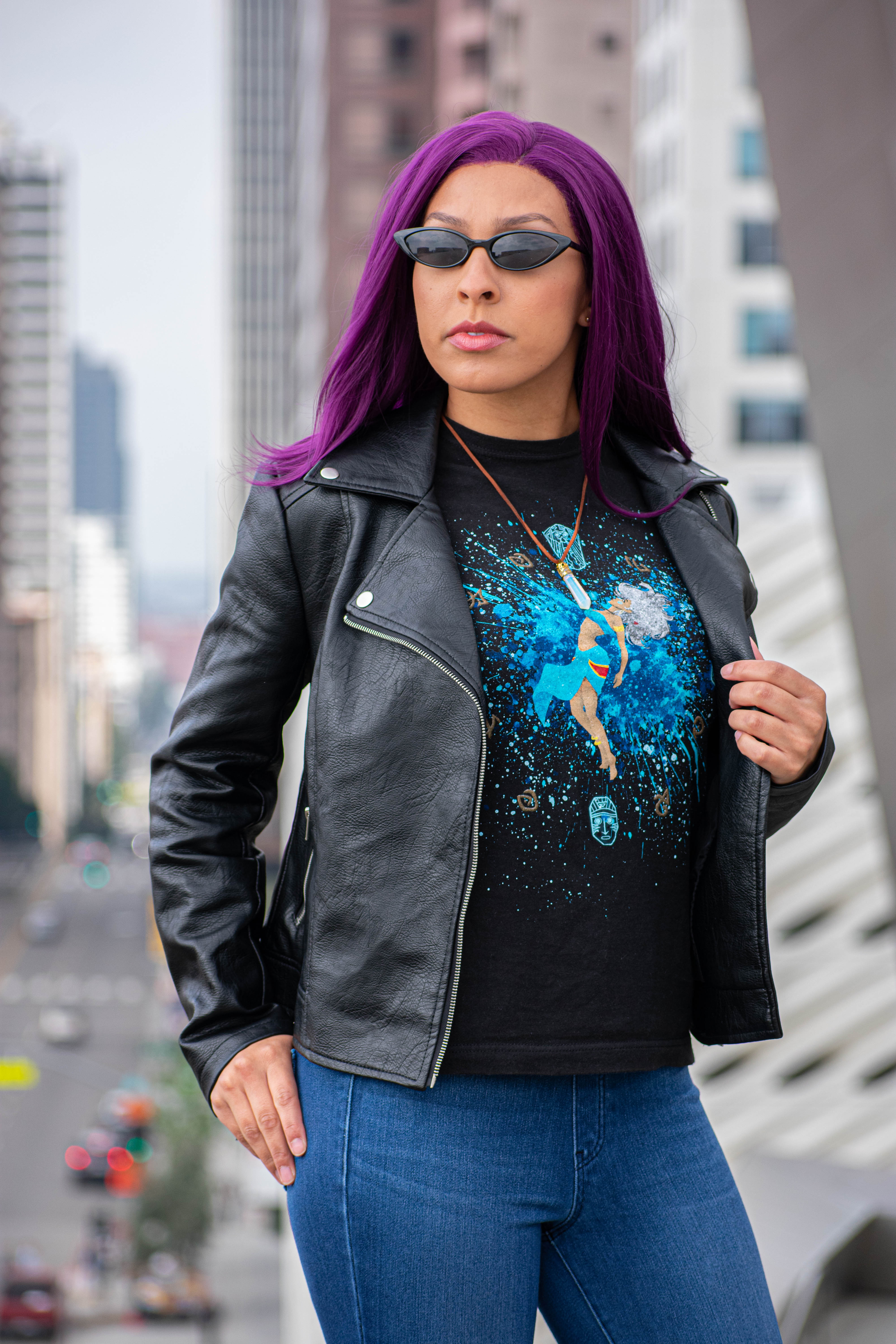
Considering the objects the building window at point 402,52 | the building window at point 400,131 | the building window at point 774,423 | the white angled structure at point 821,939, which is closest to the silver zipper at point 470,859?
the white angled structure at point 821,939

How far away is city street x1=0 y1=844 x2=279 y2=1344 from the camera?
27.9 meters

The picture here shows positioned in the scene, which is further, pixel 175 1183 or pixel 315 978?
pixel 175 1183

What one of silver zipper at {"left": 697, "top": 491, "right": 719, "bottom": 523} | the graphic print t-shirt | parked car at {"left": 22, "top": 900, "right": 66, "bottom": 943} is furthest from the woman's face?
parked car at {"left": 22, "top": 900, "right": 66, "bottom": 943}

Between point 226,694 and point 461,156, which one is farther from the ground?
point 461,156

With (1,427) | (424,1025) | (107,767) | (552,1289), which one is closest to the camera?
(424,1025)

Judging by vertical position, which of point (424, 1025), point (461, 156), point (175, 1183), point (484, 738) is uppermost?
point (461, 156)

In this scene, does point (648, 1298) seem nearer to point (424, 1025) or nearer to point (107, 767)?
point (424, 1025)

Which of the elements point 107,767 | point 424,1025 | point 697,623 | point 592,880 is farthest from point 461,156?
point 107,767

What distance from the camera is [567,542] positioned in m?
1.13

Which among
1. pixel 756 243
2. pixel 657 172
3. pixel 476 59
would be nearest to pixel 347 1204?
pixel 756 243

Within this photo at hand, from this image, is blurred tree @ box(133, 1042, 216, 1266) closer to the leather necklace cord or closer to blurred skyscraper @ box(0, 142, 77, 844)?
blurred skyscraper @ box(0, 142, 77, 844)

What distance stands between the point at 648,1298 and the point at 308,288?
45.4 metres

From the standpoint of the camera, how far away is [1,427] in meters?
44.0

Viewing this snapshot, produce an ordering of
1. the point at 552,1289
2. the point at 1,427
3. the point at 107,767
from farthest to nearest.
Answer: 1. the point at 107,767
2. the point at 1,427
3. the point at 552,1289
